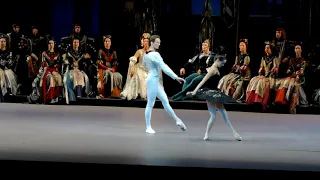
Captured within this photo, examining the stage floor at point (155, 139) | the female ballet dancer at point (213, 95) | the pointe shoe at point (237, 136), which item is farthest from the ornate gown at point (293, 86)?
the female ballet dancer at point (213, 95)

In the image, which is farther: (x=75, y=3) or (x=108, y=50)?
(x=75, y=3)

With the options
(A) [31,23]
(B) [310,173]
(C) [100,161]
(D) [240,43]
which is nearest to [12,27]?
(A) [31,23]

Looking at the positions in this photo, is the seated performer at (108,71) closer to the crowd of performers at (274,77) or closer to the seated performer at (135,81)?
the seated performer at (135,81)

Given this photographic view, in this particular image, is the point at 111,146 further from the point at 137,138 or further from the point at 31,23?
the point at 31,23

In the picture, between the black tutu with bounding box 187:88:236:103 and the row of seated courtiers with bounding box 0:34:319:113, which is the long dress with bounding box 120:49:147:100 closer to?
the row of seated courtiers with bounding box 0:34:319:113

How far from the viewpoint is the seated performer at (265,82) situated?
13.6 metres

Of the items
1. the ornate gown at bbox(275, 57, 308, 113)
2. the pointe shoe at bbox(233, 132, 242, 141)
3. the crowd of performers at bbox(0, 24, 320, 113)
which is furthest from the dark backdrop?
the pointe shoe at bbox(233, 132, 242, 141)

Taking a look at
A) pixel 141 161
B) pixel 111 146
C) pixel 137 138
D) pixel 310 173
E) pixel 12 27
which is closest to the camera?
pixel 310 173

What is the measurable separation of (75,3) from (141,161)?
27.8 ft

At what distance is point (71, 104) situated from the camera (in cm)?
1445

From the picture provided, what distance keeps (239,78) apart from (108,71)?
8.01 ft

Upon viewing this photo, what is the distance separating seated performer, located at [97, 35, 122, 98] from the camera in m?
14.4

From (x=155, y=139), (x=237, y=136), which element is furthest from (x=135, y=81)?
(x=237, y=136)

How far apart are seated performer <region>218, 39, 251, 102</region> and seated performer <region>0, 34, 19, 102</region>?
394 cm
